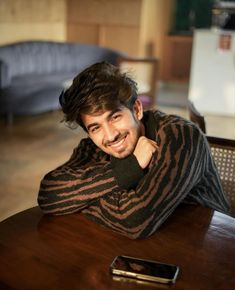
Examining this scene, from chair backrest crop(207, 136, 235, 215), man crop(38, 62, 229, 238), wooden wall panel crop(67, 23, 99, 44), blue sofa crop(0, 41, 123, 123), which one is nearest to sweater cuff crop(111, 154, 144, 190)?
man crop(38, 62, 229, 238)

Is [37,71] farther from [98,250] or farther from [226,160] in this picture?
[98,250]

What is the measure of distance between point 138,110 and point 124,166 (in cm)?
19

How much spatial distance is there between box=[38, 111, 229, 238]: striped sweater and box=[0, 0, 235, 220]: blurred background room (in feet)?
5.21

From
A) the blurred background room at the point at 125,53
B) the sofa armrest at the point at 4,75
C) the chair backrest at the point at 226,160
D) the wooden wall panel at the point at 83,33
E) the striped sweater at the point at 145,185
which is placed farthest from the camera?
the wooden wall panel at the point at 83,33

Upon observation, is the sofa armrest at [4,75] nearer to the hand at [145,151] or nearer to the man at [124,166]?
the man at [124,166]

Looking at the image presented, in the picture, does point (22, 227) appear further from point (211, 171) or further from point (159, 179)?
point (211, 171)

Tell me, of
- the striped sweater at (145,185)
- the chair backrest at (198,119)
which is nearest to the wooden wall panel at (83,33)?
the chair backrest at (198,119)

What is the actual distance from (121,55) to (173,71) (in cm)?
192

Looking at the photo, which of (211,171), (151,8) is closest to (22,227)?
(211,171)

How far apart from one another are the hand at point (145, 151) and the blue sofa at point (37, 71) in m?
3.72

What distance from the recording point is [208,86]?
5.64 metres

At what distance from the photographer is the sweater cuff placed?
118 centimetres

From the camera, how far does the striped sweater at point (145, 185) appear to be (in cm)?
112

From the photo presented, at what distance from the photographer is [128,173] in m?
1.18
